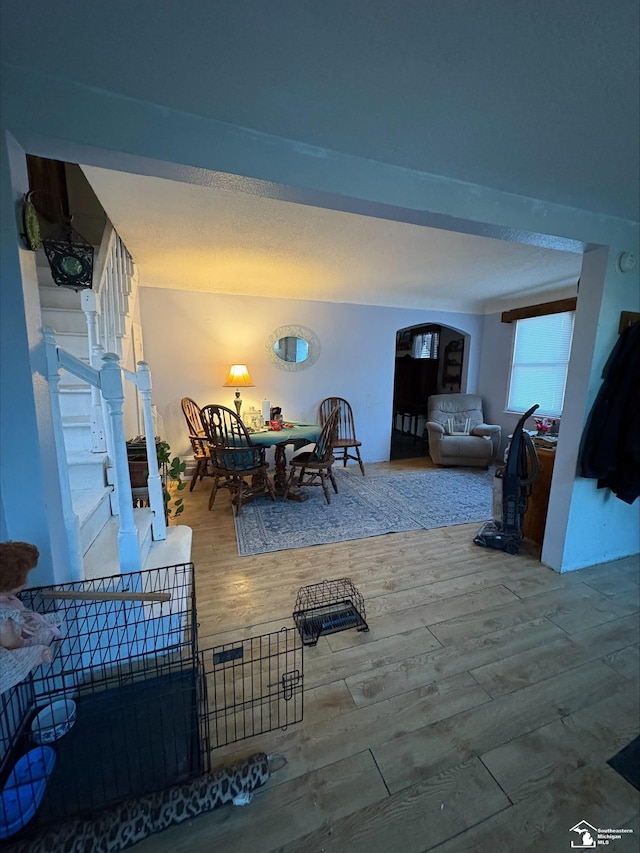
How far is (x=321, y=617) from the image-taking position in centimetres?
178

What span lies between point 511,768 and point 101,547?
1.94 meters

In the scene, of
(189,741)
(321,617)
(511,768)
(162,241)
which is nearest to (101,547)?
(189,741)

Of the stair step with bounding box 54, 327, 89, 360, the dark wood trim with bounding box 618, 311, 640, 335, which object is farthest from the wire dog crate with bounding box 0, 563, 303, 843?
the dark wood trim with bounding box 618, 311, 640, 335

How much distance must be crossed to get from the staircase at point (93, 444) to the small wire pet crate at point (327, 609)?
0.74 meters

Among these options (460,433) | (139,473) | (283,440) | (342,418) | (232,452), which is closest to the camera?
(139,473)

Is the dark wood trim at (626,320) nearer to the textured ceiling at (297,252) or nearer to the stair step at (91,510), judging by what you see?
the textured ceiling at (297,252)

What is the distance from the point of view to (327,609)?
1.85 meters

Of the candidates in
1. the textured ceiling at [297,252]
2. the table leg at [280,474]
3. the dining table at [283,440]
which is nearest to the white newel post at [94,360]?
the textured ceiling at [297,252]

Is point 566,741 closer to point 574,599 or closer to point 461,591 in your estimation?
point 461,591

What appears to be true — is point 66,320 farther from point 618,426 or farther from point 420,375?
point 420,375

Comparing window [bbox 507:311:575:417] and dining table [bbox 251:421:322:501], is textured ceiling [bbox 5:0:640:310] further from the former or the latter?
window [bbox 507:311:575:417]

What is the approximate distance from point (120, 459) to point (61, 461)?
0.67 feet

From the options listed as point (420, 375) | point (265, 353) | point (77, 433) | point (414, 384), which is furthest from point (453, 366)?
point (77, 433)

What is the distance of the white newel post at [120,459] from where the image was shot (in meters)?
1.35
